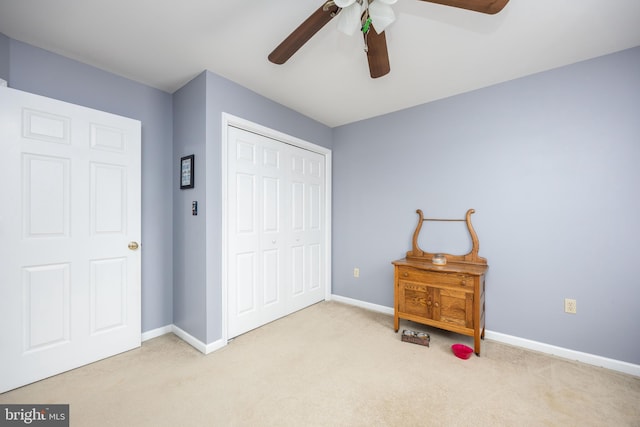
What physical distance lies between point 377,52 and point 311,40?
2.04 ft

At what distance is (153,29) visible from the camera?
181cm

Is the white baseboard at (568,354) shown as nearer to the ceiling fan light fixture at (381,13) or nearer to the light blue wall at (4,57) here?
the ceiling fan light fixture at (381,13)

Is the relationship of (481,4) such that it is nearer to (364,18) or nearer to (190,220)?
(364,18)

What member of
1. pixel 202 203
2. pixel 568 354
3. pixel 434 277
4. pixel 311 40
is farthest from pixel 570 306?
pixel 202 203

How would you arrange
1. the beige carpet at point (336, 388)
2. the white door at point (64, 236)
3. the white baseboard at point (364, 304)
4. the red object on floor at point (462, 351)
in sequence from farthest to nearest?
the white baseboard at point (364, 304)
the red object on floor at point (462, 351)
the white door at point (64, 236)
the beige carpet at point (336, 388)

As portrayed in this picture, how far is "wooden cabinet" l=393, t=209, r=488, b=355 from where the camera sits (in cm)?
225

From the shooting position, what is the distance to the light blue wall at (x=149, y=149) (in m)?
2.15

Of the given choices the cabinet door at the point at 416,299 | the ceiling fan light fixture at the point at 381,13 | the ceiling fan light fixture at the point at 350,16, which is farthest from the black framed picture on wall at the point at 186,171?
the cabinet door at the point at 416,299

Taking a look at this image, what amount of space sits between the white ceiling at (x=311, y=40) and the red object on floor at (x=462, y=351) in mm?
2360

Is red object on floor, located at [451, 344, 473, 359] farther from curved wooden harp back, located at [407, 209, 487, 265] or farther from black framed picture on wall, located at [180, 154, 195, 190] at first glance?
black framed picture on wall, located at [180, 154, 195, 190]

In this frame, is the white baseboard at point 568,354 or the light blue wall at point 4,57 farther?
the white baseboard at point 568,354

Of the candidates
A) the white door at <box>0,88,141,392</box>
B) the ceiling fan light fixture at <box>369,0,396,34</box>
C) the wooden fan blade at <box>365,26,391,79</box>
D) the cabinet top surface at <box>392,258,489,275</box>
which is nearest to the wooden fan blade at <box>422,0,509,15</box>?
the ceiling fan light fixture at <box>369,0,396,34</box>

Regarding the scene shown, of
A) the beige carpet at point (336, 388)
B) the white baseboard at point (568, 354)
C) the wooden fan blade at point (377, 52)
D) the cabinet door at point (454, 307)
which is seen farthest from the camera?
the cabinet door at point (454, 307)

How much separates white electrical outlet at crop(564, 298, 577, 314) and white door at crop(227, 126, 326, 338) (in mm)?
2479
